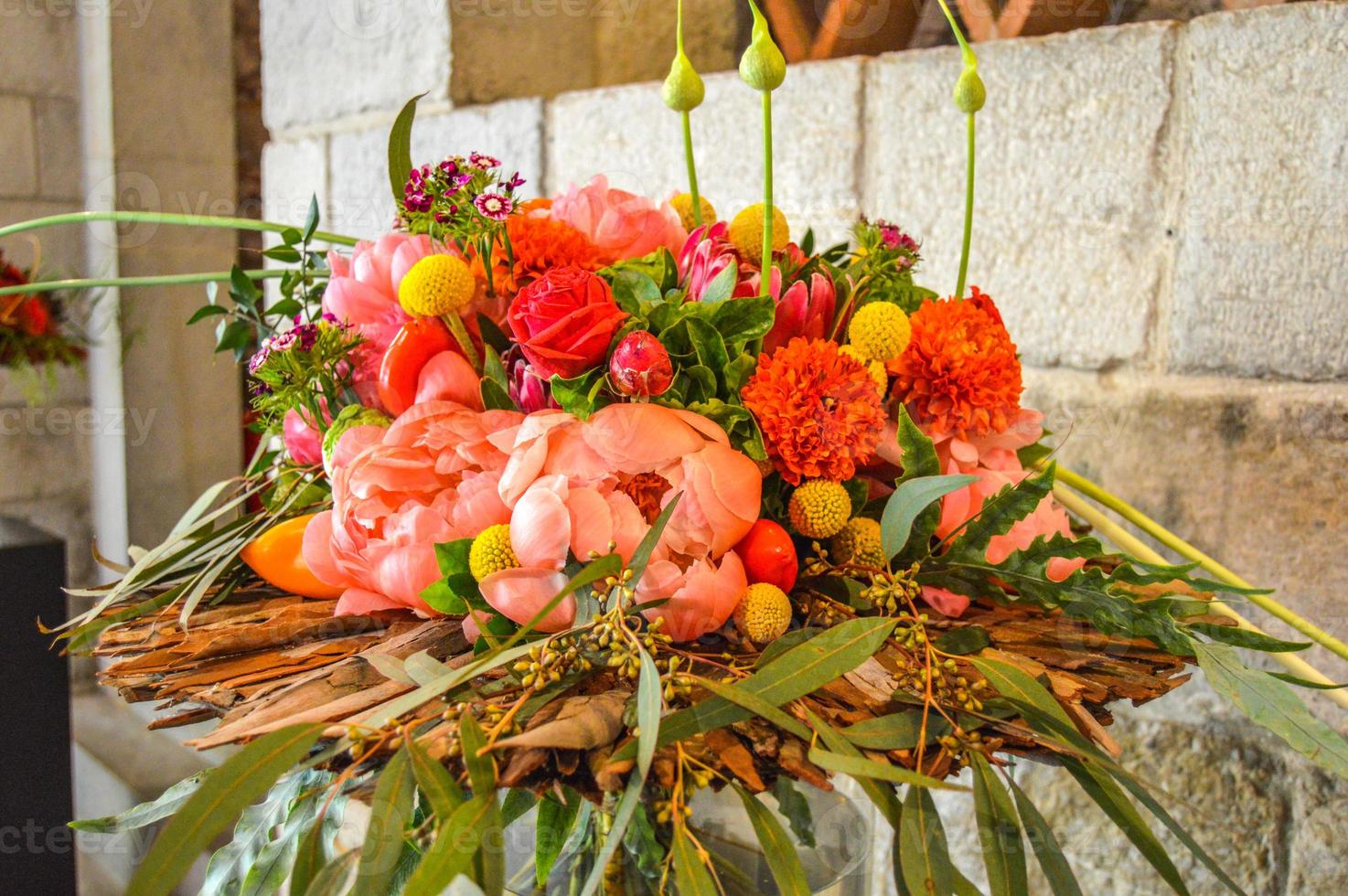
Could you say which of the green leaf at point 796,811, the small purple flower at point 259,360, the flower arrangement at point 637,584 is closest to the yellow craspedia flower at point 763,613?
the flower arrangement at point 637,584

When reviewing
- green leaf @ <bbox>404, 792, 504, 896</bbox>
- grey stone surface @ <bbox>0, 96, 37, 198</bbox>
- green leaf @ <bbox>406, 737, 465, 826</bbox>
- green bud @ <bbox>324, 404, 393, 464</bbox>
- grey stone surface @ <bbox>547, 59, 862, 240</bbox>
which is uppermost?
grey stone surface @ <bbox>0, 96, 37, 198</bbox>

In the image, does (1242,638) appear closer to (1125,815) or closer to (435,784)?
(1125,815)

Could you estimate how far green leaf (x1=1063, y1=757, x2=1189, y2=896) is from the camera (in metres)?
0.43

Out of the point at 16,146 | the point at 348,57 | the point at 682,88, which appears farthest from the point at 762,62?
the point at 16,146

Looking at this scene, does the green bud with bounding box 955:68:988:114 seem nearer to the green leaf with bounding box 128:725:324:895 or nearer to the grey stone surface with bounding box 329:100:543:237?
the green leaf with bounding box 128:725:324:895

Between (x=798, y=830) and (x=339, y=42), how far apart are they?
4.08 ft

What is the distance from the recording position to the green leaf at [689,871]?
39cm

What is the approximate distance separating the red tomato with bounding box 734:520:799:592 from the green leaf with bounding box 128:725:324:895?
0.23m

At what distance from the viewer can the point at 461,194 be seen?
0.60 meters

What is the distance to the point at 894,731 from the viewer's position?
1.40 feet

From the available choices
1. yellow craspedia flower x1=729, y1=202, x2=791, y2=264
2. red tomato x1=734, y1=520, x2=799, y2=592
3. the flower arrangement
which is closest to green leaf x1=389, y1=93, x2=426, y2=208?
the flower arrangement

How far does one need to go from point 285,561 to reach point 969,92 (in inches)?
19.7

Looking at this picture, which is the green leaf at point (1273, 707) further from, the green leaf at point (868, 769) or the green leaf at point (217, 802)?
the green leaf at point (217, 802)

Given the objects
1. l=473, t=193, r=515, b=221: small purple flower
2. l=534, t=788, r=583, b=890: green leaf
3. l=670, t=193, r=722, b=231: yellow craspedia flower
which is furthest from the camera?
l=670, t=193, r=722, b=231: yellow craspedia flower
